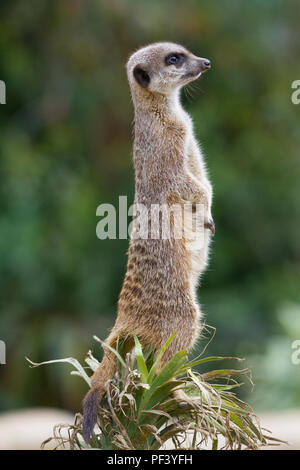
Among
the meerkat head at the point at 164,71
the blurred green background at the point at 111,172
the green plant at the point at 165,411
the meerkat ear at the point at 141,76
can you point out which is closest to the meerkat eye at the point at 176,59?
the meerkat head at the point at 164,71

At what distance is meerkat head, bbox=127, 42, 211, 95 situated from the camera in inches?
107

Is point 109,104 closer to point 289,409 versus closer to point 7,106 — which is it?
point 7,106

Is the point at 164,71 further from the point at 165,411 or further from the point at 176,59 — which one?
the point at 165,411

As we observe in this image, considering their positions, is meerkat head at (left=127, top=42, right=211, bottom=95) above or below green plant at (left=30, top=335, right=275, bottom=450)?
above

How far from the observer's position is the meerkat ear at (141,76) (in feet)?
8.92

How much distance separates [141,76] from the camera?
2.72 meters

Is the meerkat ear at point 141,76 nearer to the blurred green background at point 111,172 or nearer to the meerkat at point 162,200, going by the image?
the meerkat at point 162,200

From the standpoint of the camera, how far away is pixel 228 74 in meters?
8.62

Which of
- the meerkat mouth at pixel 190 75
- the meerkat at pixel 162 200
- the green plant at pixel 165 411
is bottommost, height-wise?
the green plant at pixel 165 411

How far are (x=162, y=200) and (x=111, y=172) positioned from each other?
19.6 ft

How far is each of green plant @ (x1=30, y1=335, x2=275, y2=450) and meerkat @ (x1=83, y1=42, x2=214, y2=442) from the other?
93mm

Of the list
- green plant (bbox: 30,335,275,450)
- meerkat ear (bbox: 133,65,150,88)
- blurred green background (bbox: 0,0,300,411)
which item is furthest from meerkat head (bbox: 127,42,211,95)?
blurred green background (bbox: 0,0,300,411)

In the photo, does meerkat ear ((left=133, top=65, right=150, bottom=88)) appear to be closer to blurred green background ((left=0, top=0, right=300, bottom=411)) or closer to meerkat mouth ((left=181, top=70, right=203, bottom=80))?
meerkat mouth ((left=181, top=70, right=203, bottom=80))
